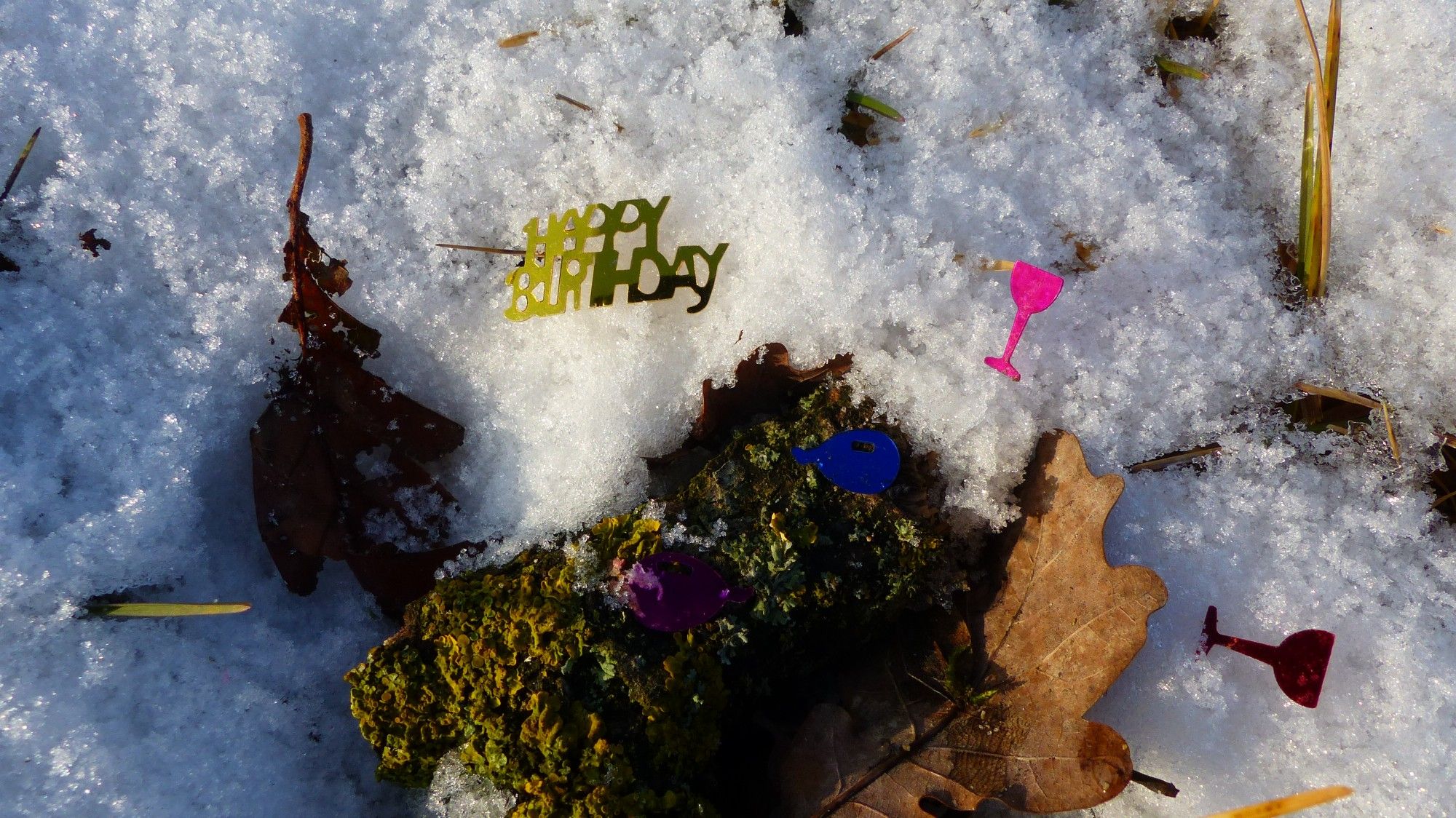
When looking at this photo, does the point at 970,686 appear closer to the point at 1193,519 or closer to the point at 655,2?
the point at 1193,519

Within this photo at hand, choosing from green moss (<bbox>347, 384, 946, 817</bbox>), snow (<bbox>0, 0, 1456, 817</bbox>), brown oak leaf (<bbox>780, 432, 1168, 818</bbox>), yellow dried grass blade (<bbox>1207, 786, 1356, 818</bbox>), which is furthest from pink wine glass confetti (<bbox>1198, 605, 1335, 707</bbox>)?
green moss (<bbox>347, 384, 946, 817</bbox>)

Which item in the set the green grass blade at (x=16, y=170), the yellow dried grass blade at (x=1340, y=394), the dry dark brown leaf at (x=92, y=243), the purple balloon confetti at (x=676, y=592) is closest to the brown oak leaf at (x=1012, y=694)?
the purple balloon confetti at (x=676, y=592)

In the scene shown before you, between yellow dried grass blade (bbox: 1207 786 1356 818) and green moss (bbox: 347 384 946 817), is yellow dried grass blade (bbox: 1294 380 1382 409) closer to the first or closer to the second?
yellow dried grass blade (bbox: 1207 786 1356 818)

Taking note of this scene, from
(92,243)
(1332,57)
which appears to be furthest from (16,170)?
(1332,57)

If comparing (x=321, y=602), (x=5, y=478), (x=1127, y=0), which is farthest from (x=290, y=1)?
(x=1127, y=0)

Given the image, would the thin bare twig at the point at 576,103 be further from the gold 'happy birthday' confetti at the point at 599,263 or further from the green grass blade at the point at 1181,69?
the green grass blade at the point at 1181,69

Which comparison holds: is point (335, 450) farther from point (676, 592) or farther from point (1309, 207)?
point (1309, 207)
